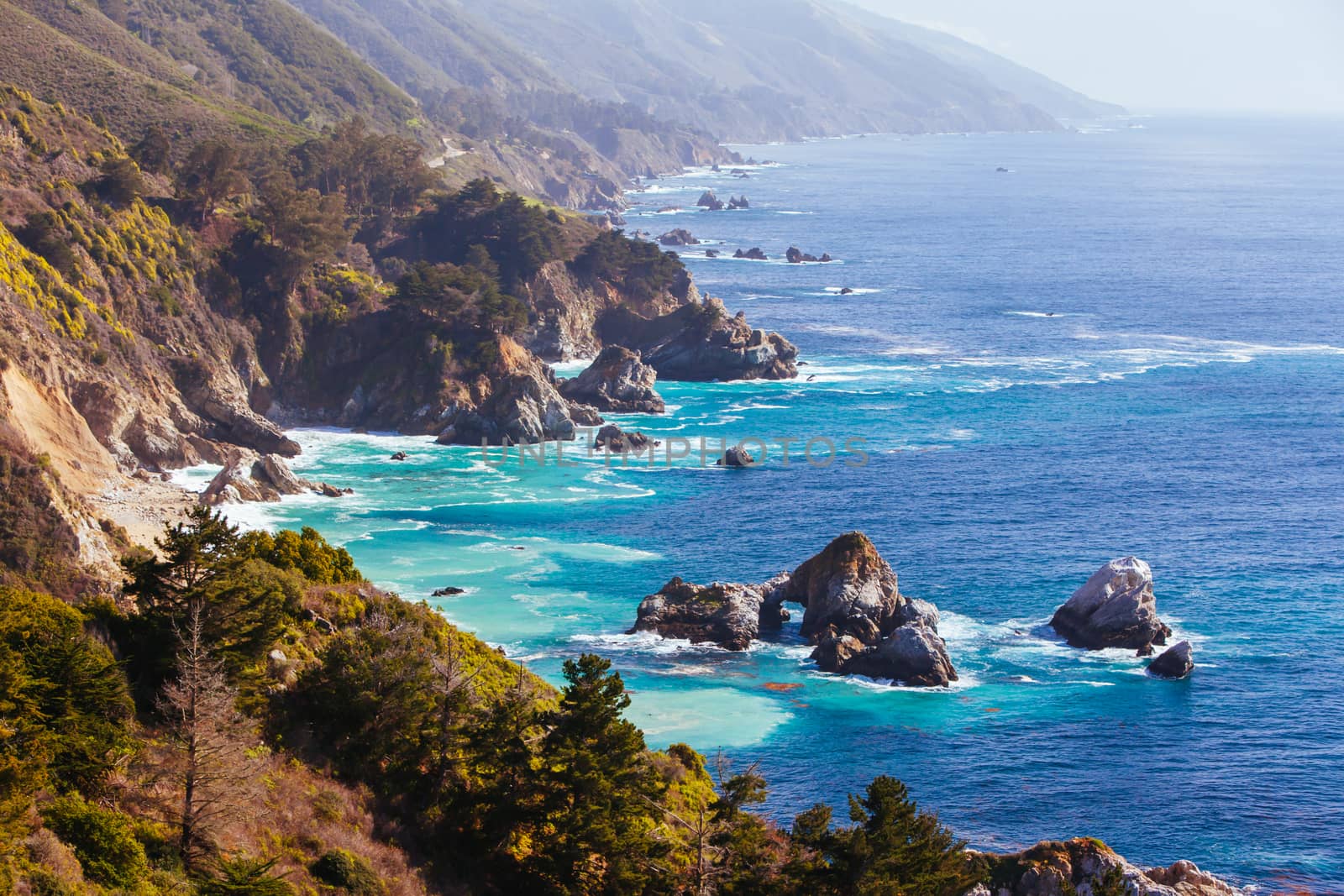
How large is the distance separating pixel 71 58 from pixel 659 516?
117 m

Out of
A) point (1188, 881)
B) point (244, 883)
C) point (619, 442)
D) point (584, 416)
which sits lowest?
point (1188, 881)

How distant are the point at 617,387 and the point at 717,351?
Answer: 22.4m

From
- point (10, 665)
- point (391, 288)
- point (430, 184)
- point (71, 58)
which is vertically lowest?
point (10, 665)

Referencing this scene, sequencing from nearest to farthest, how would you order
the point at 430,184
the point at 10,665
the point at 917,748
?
the point at 10,665
the point at 917,748
the point at 430,184

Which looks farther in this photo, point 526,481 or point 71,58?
point 71,58

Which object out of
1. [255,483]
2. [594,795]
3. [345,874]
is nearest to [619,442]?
[255,483]

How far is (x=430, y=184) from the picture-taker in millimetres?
186625

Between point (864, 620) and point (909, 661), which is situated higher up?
point (864, 620)

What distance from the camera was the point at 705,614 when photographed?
8838 centimetres

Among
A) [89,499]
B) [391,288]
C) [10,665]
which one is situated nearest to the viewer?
[10,665]

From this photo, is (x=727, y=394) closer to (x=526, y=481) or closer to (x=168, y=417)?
(x=526, y=481)

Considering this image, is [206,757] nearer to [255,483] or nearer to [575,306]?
[255,483]

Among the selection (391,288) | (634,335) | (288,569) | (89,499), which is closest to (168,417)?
(89,499)

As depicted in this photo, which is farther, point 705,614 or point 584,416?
point 584,416
